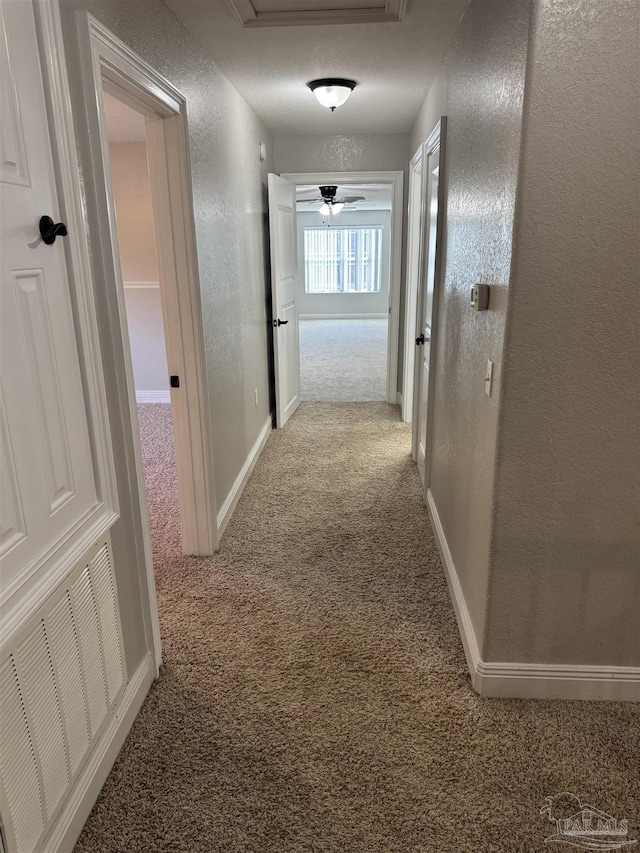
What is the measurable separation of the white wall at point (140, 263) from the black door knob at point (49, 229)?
150 inches

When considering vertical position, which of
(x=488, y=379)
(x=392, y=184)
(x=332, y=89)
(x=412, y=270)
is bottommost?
(x=488, y=379)

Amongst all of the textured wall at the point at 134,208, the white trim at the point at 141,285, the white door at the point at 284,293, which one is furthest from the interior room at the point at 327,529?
the white trim at the point at 141,285

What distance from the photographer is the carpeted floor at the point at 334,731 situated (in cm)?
149

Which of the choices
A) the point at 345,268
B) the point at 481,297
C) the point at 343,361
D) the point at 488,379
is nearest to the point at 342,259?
the point at 345,268

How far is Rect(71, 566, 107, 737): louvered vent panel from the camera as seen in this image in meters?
1.46

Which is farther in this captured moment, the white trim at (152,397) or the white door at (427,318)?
the white trim at (152,397)

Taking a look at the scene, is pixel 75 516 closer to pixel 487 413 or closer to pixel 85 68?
pixel 85 68

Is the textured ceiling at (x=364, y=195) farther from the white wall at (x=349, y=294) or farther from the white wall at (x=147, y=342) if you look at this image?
the white wall at (x=147, y=342)

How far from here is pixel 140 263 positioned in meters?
5.34

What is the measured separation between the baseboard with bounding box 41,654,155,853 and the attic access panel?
2.45 m

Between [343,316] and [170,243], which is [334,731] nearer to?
[170,243]

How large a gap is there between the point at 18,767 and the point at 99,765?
441 mm

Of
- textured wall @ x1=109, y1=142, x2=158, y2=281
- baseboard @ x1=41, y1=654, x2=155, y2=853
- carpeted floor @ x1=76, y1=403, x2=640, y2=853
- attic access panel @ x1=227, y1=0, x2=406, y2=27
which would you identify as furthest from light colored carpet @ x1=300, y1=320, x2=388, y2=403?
baseboard @ x1=41, y1=654, x2=155, y2=853

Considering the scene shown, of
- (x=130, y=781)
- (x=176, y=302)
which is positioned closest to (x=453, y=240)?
(x=176, y=302)
